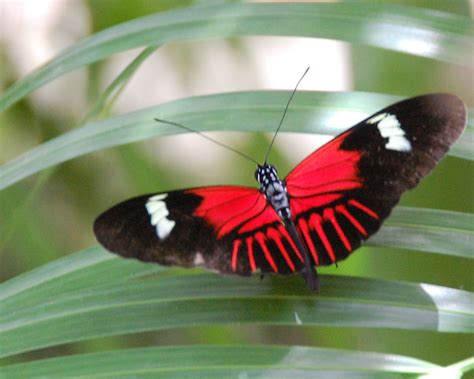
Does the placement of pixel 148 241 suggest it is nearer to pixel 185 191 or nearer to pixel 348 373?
pixel 185 191

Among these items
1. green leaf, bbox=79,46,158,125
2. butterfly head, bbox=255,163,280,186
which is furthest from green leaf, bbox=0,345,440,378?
green leaf, bbox=79,46,158,125

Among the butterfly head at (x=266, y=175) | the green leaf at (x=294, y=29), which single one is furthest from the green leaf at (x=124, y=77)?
the butterfly head at (x=266, y=175)

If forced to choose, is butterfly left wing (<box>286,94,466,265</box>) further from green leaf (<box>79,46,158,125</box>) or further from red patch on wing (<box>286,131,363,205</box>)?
green leaf (<box>79,46,158,125</box>)

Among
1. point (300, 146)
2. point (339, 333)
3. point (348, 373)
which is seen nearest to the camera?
point (348, 373)

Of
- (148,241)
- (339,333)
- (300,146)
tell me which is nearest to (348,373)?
(148,241)

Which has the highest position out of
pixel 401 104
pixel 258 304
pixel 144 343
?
pixel 401 104
